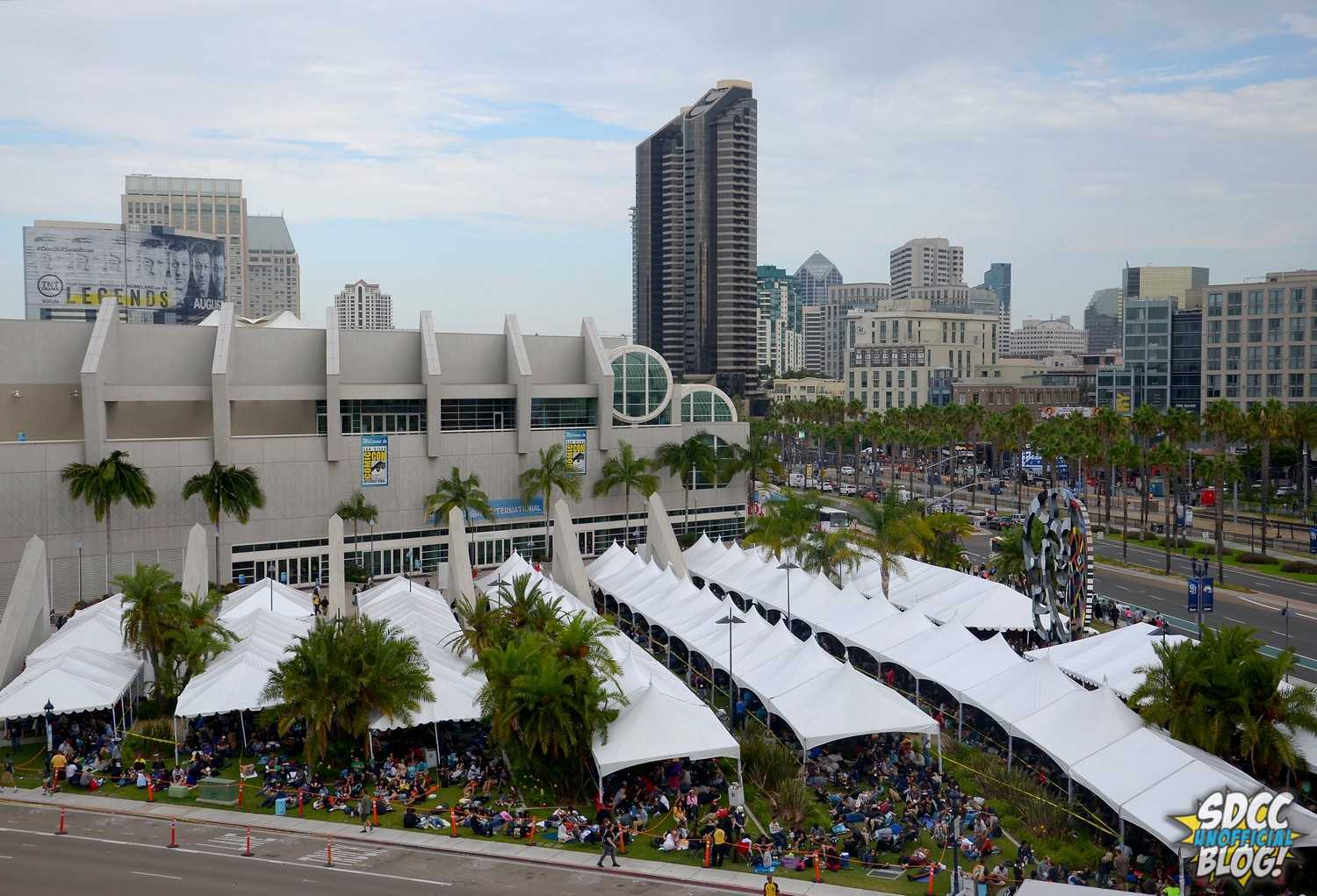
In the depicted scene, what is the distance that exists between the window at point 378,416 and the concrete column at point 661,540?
1418 cm

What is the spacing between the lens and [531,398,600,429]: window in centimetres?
6944

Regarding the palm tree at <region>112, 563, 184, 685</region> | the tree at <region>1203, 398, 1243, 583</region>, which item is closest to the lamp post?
the palm tree at <region>112, 563, 184, 685</region>

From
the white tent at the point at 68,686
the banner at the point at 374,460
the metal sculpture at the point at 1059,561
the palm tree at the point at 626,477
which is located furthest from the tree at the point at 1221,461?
the white tent at the point at 68,686

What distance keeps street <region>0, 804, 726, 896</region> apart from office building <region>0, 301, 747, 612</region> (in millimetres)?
27277

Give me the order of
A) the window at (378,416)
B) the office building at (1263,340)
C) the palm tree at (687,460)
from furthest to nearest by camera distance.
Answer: the office building at (1263,340) → the palm tree at (687,460) → the window at (378,416)

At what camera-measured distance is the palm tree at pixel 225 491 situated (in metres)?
55.8

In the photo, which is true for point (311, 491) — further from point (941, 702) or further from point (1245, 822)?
point (1245, 822)

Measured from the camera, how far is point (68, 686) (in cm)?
3728

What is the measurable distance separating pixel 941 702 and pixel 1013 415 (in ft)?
261

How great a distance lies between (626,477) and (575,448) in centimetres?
374

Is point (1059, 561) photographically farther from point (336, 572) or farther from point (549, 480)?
point (336, 572)

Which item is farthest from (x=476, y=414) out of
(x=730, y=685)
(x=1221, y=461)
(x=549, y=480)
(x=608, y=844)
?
(x=1221, y=461)

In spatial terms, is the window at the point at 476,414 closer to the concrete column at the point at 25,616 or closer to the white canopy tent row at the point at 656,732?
the concrete column at the point at 25,616

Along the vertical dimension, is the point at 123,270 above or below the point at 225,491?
above
